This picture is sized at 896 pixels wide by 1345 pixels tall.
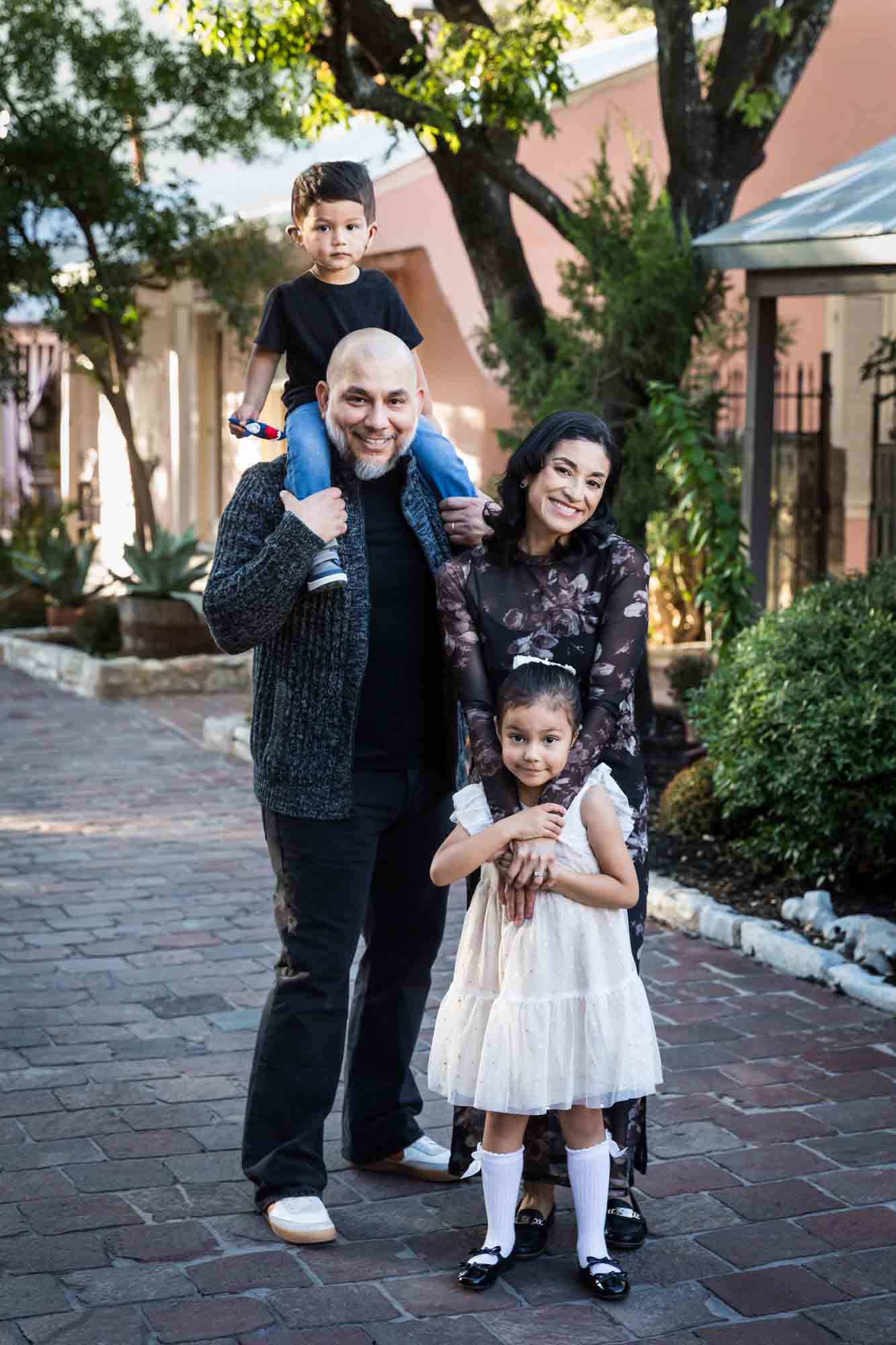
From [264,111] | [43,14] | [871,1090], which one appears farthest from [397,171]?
[871,1090]

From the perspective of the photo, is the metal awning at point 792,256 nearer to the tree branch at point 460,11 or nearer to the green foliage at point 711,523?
the green foliage at point 711,523

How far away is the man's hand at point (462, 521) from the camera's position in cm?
399

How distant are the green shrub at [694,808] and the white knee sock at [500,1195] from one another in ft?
12.7

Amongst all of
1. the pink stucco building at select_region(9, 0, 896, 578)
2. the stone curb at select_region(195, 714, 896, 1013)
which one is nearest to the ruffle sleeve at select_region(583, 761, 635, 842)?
the stone curb at select_region(195, 714, 896, 1013)

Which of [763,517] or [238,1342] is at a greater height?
[763,517]

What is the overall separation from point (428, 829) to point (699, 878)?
10.1 ft

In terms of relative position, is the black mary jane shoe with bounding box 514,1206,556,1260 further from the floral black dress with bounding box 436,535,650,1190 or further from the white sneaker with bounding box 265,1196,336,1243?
the floral black dress with bounding box 436,535,650,1190

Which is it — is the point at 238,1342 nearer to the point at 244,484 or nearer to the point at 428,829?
the point at 428,829

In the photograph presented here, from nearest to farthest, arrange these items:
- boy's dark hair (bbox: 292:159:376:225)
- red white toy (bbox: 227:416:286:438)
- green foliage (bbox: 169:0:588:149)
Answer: red white toy (bbox: 227:416:286:438) → boy's dark hair (bbox: 292:159:376:225) → green foliage (bbox: 169:0:588:149)

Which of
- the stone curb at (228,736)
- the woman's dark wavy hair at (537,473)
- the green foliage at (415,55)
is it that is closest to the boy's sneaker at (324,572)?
the woman's dark wavy hair at (537,473)

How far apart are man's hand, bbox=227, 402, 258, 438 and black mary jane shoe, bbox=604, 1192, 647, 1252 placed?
2004 millimetres

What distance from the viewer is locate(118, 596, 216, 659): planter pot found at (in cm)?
1265

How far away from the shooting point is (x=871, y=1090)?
4.85 metres

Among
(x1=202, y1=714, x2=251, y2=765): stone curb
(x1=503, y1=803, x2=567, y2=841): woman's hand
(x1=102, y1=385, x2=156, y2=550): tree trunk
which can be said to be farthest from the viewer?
(x1=102, y1=385, x2=156, y2=550): tree trunk
